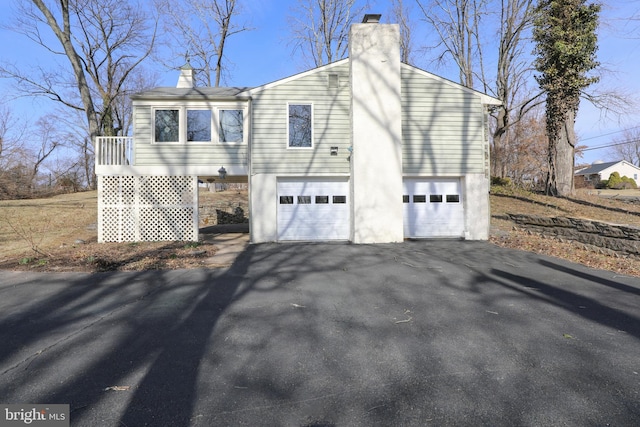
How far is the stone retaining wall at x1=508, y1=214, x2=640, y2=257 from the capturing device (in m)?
8.54

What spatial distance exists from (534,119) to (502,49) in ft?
45.1

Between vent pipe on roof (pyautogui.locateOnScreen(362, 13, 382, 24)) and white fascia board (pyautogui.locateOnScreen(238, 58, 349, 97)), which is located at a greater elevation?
vent pipe on roof (pyautogui.locateOnScreen(362, 13, 382, 24))

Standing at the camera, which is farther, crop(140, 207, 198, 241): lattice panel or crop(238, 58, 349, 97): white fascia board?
crop(140, 207, 198, 241): lattice panel

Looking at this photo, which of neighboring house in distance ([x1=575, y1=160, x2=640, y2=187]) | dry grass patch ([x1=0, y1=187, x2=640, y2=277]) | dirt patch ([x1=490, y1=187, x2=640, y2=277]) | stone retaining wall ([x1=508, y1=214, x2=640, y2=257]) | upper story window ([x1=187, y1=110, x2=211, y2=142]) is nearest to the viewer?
dry grass patch ([x1=0, y1=187, x2=640, y2=277])

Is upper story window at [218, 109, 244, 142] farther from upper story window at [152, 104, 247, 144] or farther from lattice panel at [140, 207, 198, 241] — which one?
lattice panel at [140, 207, 198, 241]

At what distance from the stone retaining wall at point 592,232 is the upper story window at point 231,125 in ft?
33.9

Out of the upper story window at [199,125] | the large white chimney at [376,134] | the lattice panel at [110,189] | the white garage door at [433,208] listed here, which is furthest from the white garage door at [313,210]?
the lattice panel at [110,189]

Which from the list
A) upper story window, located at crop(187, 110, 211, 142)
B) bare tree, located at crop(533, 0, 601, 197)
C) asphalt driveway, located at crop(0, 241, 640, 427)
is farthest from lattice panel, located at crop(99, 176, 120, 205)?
Result: bare tree, located at crop(533, 0, 601, 197)

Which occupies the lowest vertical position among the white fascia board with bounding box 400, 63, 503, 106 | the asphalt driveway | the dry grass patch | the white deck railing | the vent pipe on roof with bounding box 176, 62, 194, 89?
the asphalt driveway

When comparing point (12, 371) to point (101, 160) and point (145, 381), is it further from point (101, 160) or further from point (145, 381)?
point (101, 160)

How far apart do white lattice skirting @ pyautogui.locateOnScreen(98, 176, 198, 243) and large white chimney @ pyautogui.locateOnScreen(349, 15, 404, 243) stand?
5510 millimetres

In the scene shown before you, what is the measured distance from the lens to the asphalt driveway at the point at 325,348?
250 cm

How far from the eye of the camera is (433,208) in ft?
38.3

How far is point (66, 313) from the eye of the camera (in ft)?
15.0
